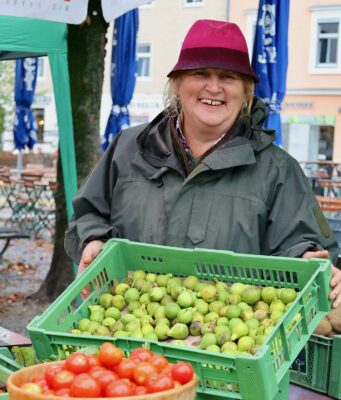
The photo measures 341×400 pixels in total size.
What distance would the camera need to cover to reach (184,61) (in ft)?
9.14

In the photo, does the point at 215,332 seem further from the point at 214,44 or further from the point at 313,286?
the point at 214,44

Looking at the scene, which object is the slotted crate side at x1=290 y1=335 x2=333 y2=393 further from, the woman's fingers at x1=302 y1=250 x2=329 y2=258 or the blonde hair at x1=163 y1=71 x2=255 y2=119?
the blonde hair at x1=163 y1=71 x2=255 y2=119

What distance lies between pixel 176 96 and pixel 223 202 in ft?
1.74

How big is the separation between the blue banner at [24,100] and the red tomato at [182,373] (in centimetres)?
941

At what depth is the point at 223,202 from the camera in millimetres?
2766

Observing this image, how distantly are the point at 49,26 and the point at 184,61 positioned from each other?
3.62 meters

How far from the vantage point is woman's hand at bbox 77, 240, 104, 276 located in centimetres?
278

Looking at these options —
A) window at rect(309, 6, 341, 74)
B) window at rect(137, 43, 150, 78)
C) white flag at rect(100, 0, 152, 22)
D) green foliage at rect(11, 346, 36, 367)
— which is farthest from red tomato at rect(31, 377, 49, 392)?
window at rect(137, 43, 150, 78)

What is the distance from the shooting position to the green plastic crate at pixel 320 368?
8.95 feet

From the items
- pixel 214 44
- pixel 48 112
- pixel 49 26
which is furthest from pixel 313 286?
pixel 48 112

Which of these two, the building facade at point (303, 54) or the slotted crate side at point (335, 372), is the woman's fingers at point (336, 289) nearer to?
the slotted crate side at point (335, 372)

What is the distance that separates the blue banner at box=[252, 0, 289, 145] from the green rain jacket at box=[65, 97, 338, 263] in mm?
3861

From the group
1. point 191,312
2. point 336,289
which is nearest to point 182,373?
point 191,312

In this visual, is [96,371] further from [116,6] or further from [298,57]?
[298,57]
